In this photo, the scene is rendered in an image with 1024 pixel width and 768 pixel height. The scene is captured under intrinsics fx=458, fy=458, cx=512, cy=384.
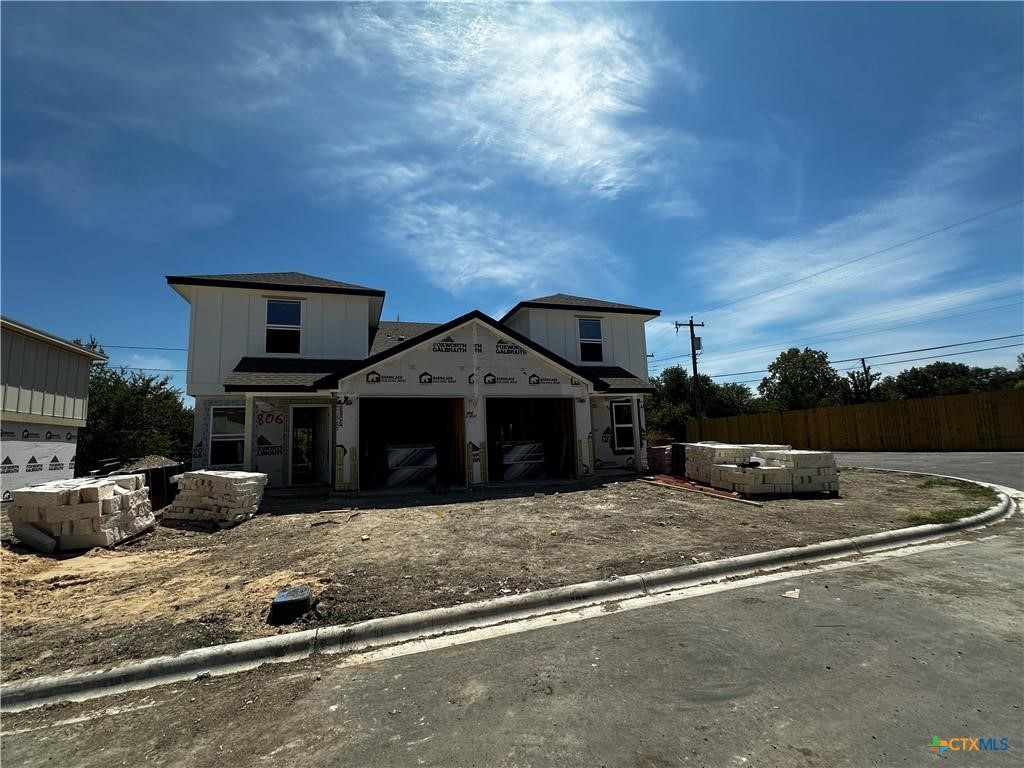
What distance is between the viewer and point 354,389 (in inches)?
510

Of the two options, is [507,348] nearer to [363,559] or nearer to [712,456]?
[712,456]

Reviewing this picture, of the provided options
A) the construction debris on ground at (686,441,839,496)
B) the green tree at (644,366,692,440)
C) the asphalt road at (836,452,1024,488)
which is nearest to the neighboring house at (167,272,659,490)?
the construction debris on ground at (686,441,839,496)

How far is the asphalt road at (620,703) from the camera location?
2656 millimetres

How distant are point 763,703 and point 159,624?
5367 mm

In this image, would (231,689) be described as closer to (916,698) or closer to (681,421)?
(916,698)

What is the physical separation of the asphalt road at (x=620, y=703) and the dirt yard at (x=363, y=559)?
3.12 feet

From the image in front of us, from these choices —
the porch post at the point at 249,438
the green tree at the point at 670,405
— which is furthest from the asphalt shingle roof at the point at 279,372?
the green tree at the point at 670,405

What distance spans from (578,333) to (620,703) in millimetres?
16605

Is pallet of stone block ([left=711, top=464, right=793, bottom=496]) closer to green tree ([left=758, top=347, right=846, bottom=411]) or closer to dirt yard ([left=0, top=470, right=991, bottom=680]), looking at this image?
dirt yard ([left=0, top=470, right=991, bottom=680])

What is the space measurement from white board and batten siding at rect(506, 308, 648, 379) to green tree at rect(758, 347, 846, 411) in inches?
1709

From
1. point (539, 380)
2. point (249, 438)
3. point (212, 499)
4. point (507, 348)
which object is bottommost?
point (212, 499)

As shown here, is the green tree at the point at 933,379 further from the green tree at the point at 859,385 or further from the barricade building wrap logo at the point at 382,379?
the barricade building wrap logo at the point at 382,379

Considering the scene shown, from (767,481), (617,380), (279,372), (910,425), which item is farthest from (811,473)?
(910,425)

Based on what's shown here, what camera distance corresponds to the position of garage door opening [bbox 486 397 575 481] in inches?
587
